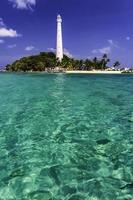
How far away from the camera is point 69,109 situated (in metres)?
18.6

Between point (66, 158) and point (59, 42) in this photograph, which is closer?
point (66, 158)

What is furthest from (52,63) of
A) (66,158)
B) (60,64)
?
(66,158)

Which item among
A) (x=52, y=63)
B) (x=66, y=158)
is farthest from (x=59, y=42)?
(x=66, y=158)

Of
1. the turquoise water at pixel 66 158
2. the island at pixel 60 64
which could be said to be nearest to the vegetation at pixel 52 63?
the island at pixel 60 64

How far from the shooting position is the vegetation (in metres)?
154

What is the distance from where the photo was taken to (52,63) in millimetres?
154125

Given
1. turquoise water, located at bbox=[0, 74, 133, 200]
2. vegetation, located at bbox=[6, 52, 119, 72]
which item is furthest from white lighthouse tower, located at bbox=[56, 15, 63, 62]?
turquoise water, located at bbox=[0, 74, 133, 200]

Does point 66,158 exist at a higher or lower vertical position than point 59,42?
lower

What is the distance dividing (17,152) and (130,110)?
972cm

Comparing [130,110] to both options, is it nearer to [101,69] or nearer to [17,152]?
[17,152]

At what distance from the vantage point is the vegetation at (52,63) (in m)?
154

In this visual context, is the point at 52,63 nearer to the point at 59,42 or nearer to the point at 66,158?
the point at 59,42

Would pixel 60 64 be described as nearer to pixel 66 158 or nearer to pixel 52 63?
pixel 52 63

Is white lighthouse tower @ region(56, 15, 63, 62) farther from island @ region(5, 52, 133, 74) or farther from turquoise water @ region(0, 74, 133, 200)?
turquoise water @ region(0, 74, 133, 200)
